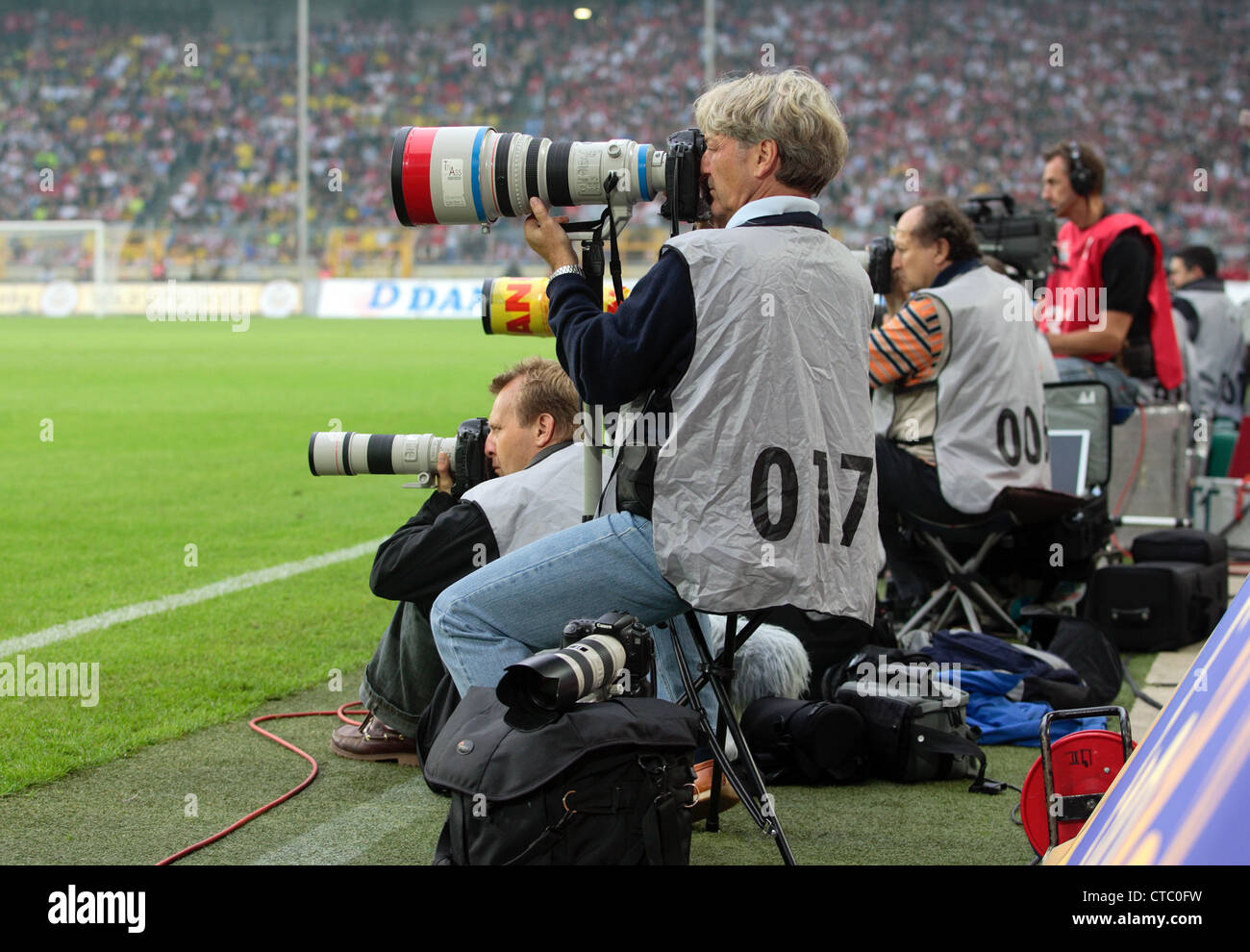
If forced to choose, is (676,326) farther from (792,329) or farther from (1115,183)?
(1115,183)

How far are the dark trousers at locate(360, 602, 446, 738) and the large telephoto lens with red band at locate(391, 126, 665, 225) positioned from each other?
3.50ft

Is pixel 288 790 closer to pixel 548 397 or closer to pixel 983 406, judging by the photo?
pixel 548 397

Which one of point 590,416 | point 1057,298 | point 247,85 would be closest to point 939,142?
point 247,85

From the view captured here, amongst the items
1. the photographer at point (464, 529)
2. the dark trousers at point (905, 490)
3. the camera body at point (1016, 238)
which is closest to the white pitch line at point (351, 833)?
the photographer at point (464, 529)

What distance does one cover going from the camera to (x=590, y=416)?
2.79m

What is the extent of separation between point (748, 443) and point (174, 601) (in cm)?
344

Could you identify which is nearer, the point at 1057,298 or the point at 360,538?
the point at 1057,298

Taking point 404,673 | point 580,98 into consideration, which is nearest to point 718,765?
point 404,673

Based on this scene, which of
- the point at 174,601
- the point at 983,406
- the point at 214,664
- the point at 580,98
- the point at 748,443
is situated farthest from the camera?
the point at 580,98

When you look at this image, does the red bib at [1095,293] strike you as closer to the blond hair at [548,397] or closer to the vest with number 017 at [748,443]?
the blond hair at [548,397]

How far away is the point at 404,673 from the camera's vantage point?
3.41 m

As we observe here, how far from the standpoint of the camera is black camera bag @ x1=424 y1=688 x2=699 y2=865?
2.21 metres
